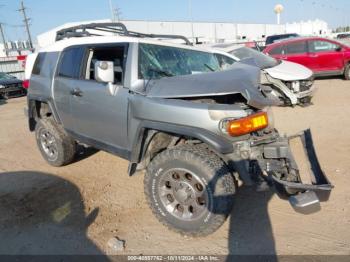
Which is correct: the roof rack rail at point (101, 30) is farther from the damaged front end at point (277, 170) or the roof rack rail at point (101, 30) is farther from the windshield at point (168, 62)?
the damaged front end at point (277, 170)

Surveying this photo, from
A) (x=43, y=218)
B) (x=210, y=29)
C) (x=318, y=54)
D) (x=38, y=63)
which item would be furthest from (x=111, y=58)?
(x=210, y=29)

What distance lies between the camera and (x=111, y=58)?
3.88 meters

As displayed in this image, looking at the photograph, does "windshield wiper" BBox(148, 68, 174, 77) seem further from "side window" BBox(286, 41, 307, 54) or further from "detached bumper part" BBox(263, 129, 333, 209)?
"side window" BBox(286, 41, 307, 54)

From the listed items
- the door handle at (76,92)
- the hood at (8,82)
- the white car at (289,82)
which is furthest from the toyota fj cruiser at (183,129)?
the hood at (8,82)

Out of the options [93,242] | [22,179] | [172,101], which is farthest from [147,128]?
[22,179]

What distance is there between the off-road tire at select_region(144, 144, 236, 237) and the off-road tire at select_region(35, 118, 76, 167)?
2.12 metres

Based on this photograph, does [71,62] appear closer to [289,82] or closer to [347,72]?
[289,82]

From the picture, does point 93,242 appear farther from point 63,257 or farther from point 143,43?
point 143,43

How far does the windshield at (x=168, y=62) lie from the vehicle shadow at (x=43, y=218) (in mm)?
1773

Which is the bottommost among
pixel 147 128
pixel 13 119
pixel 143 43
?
pixel 13 119

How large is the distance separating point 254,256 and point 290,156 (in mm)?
1011

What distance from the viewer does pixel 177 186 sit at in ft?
10.1

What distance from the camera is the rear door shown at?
11062mm

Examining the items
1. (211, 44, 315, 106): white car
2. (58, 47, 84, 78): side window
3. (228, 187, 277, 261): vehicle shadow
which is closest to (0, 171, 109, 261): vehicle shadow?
(228, 187, 277, 261): vehicle shadow
